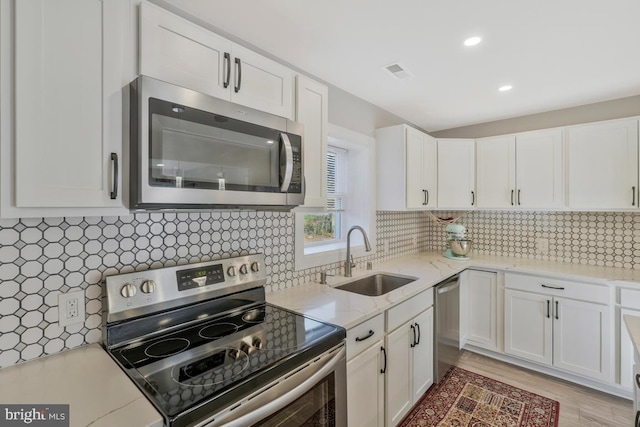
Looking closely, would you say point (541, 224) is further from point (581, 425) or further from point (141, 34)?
point (141, 34)

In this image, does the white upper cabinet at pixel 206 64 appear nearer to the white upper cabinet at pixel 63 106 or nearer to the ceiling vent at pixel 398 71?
the white upper cabinet at pixel 63 106

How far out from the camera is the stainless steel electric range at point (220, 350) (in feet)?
3.05

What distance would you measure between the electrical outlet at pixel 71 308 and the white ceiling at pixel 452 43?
140 cm

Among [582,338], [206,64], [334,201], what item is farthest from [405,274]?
[206,64]

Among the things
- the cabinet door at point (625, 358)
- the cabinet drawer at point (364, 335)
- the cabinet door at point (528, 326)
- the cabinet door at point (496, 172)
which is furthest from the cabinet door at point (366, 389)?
the cabinet door at point (496, 172)

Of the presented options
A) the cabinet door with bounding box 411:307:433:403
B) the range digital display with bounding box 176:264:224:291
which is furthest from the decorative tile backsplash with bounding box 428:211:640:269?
the range digital display with bounding box 176:264:224:291

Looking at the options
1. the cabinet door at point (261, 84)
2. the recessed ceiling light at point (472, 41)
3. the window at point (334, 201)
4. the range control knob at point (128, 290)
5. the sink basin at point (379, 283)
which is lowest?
the sink basin at point (379, 283)

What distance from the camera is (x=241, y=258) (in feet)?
5.48

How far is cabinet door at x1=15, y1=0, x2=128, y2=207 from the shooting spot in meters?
0.85

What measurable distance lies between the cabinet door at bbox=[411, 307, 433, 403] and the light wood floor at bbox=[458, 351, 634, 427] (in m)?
0.71

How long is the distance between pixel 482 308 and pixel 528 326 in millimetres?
376

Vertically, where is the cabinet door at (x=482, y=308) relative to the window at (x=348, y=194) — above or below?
below

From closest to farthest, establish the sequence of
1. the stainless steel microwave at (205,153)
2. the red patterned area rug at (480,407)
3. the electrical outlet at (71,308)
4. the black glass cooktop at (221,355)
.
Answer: the black glass cooktop at (221,355)
the stainless steel microwave at (205,153)
the electrical outlet at (71,308)
the red patterned area rug at (480,407)

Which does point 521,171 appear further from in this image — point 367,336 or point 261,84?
point 261,84
